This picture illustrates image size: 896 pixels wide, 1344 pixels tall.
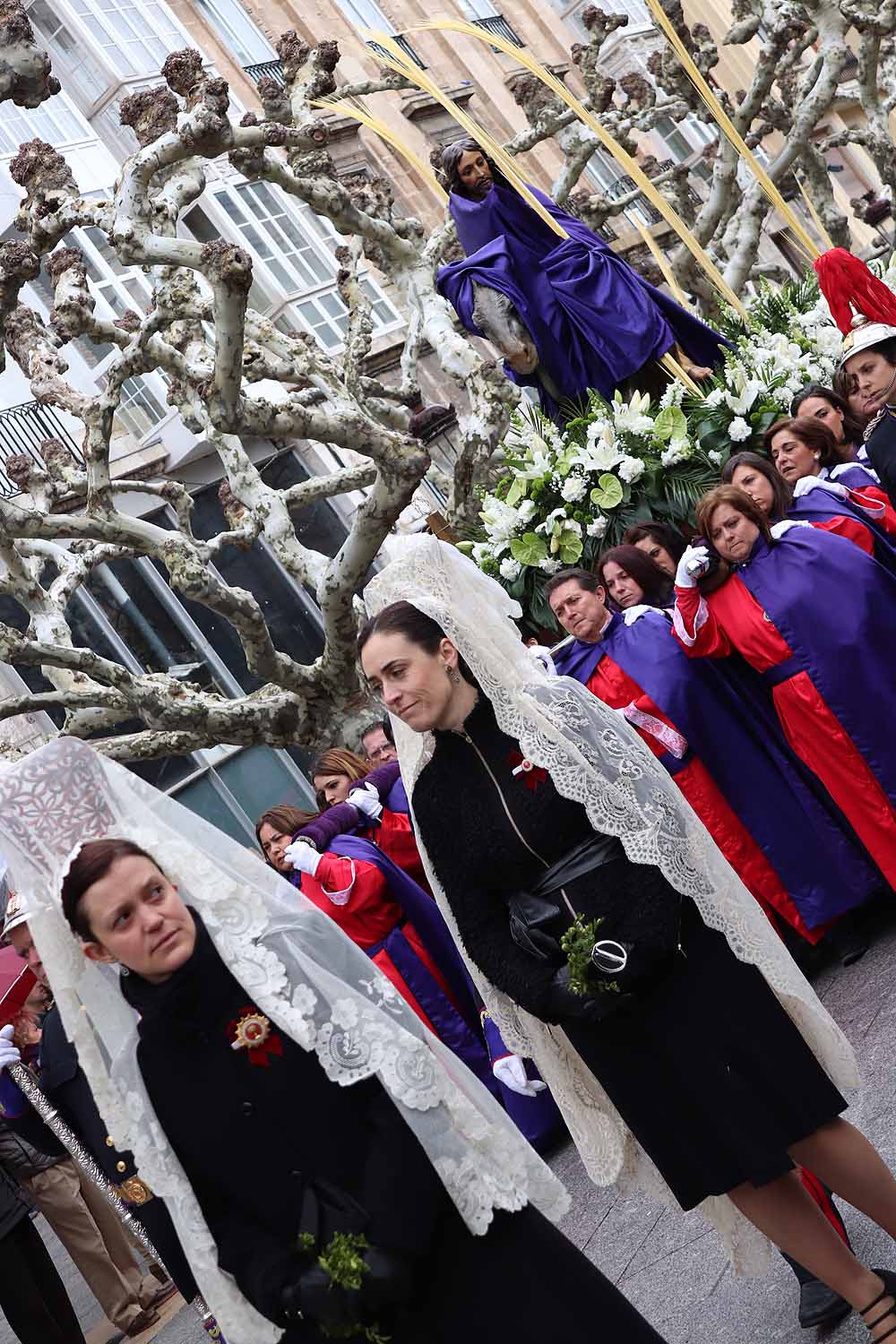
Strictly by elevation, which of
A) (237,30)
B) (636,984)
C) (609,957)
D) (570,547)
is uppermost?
(237,30)

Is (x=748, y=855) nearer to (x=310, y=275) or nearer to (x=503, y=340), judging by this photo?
Result: (x=503, y=340)

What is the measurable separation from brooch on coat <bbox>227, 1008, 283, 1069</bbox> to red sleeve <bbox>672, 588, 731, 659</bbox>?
3.12 meters

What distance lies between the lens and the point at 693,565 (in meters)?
5.52

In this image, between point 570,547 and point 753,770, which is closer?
point 753,770

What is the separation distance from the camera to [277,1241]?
9.70 ft

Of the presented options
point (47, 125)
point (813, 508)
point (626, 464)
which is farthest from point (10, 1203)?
point (47, 125)

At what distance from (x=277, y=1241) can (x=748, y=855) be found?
3.53 m

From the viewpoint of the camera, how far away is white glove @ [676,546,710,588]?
5512 mm

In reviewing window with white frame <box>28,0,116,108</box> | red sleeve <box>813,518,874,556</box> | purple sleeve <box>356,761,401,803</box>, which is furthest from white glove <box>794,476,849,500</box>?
window with white frame <box>28,0,116,108</box>

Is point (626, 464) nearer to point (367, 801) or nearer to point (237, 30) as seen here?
point (367, 801)

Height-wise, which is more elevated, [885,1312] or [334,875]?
[334,875]

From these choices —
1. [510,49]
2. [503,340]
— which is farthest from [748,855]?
[510,49]

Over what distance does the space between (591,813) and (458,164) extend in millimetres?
5273

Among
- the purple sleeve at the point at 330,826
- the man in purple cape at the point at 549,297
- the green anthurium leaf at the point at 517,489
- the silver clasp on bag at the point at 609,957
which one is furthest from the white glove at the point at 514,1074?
the man in purple cape at the point at 549,297
